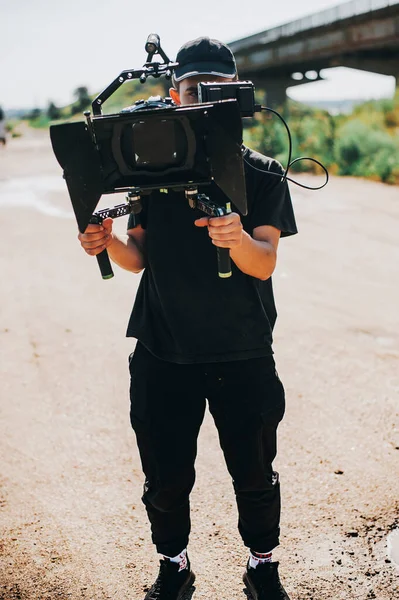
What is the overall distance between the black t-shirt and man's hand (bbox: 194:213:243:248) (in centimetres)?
28

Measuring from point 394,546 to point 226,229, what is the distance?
1.73 m

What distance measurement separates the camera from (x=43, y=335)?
17.4 feet

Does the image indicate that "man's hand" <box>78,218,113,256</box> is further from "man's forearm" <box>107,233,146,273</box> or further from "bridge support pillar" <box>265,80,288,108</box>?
"bridge support pillar" <box>265,80,288,108</box>

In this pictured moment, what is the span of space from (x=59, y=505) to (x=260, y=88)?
115 feet

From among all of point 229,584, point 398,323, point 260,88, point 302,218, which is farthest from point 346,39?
point 229,584

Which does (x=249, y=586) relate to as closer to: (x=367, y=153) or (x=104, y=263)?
(x=104, y=263)

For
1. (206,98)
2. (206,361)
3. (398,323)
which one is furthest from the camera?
(398,323)

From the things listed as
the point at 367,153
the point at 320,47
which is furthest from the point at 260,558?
the point at 320,47

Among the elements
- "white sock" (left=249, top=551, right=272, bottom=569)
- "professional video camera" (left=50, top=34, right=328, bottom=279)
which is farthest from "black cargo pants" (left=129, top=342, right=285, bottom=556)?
"professional video camera" (left=50, top=34, right=328, bottom=279)

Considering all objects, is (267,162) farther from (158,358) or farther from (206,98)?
(158,358)

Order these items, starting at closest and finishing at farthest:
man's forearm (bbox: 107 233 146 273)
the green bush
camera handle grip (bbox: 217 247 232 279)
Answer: camera handle grip (bbox: 217 247 232 279), man's forearm (bbox: 107 233 146 273), the green bush

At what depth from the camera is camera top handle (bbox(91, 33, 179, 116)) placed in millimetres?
2021

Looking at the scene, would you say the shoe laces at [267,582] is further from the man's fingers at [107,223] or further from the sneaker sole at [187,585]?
the man's fingers at [107,223]

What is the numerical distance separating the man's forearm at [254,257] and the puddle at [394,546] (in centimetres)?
138
